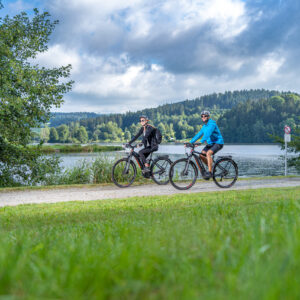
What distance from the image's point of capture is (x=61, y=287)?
4.21ft

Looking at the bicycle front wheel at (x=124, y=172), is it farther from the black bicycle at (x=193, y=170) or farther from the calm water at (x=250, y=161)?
the black bicycle at (x=193, y=170)

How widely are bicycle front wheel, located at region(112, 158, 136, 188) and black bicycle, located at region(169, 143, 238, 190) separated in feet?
5.51

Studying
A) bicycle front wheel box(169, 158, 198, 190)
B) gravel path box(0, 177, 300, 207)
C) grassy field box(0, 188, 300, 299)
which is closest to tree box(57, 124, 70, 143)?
gravel path box(0, 177, 300, 207)

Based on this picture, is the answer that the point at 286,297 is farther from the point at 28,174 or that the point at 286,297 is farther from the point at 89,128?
the point at 89,128

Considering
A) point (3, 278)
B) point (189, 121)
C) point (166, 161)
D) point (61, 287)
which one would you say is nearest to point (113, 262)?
point (61, 287)

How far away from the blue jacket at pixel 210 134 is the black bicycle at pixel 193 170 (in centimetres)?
26

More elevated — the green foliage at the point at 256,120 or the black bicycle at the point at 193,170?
the green foliage at the point at 256,120

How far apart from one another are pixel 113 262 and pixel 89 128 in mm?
164407

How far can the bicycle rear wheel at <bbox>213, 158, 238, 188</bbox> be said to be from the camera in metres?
11.1

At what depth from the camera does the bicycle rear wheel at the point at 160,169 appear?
11.7 meters

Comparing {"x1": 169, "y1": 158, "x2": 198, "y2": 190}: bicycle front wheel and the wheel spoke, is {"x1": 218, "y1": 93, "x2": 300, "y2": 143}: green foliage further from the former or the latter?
{"x1": 169, "y1": 158, "x2": 198, "y2": 190}: bicycle front wheel

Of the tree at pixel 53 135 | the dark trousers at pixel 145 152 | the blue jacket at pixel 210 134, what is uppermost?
the tree at pixel 53 135

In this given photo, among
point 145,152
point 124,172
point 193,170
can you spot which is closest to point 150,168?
point 145,152

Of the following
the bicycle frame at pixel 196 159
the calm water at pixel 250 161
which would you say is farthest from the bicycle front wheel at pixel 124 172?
the bicycle frame at pixel 196 159
